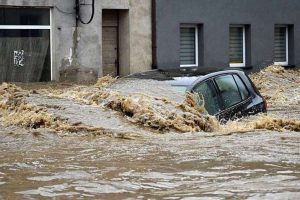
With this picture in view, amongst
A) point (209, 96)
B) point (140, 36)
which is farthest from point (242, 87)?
point (140, 36)

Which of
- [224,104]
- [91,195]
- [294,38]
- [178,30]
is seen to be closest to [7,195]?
[91,195]

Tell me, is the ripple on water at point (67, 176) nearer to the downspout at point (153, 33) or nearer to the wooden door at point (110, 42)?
the wooden door at point (110, 42)

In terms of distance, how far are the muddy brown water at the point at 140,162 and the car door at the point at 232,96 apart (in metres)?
0.42

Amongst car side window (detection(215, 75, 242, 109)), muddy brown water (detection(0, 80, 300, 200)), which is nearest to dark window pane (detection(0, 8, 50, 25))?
muddy brown water (detection(0, 80, 300, 200))

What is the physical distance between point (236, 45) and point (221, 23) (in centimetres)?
136

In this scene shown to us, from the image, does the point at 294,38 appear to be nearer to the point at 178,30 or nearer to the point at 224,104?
the point at 178,30

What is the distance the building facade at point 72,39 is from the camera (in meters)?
19.4

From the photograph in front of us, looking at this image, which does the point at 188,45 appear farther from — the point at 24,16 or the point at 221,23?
the point at 24,16

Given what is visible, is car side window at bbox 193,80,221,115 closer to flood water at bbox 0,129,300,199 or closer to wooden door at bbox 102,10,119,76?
flood water at bbox 0,129,300,199

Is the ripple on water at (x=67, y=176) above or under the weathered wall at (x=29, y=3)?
under

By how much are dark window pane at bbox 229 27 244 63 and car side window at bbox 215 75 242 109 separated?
13.8m

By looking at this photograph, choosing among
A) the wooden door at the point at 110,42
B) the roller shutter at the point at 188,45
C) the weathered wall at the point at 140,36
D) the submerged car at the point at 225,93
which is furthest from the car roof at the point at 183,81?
the roller shutter at the point at 188,45

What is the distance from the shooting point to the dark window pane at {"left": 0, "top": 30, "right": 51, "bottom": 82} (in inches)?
760

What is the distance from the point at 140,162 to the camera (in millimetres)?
7574
